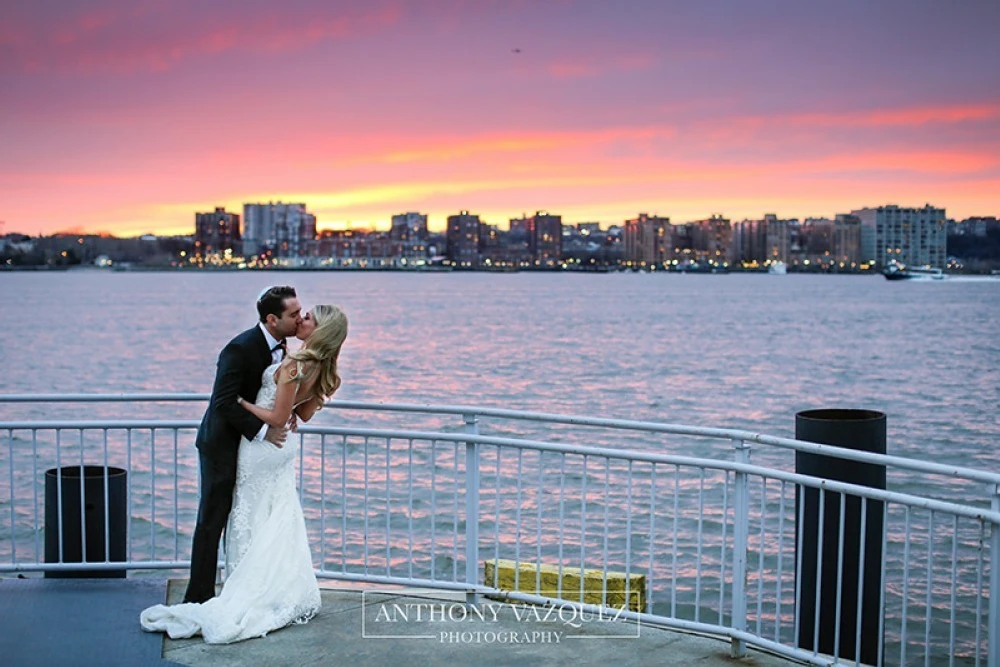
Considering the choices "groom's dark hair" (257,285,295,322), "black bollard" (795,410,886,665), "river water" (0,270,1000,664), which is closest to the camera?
"groom's dark hair" (257,285,295,322)

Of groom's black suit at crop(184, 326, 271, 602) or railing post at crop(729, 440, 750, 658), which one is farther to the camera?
groom's black suit at crop(184, 326, 271, 602)

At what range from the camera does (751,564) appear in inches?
628

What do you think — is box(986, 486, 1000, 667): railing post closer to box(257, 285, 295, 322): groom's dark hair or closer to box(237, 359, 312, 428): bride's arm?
box(237, 359, 312, 428): bride's arm

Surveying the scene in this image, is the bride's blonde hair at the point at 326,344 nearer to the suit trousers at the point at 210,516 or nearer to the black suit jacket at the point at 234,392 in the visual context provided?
the black suit jacket at the point at 234,392

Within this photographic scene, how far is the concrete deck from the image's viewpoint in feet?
20.7

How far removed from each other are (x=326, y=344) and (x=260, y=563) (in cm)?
133

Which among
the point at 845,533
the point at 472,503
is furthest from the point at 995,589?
the point at 472,503

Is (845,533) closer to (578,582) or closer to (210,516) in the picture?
(578,582)

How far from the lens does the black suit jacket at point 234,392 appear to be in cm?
674

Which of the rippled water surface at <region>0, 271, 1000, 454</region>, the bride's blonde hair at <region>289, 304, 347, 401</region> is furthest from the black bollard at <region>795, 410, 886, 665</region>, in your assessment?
the rippled water surface at <region>0, 271, 1000, 454</region>

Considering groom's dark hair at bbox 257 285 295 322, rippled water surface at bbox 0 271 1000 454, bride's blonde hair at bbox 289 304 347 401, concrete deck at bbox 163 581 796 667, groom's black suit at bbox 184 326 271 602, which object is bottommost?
rippled water surface at bbox 0 271 1000 454

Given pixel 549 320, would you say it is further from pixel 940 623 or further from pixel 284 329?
pixel 284 329

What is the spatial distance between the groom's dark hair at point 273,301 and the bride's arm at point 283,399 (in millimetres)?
292

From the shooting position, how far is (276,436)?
6.86 meters
